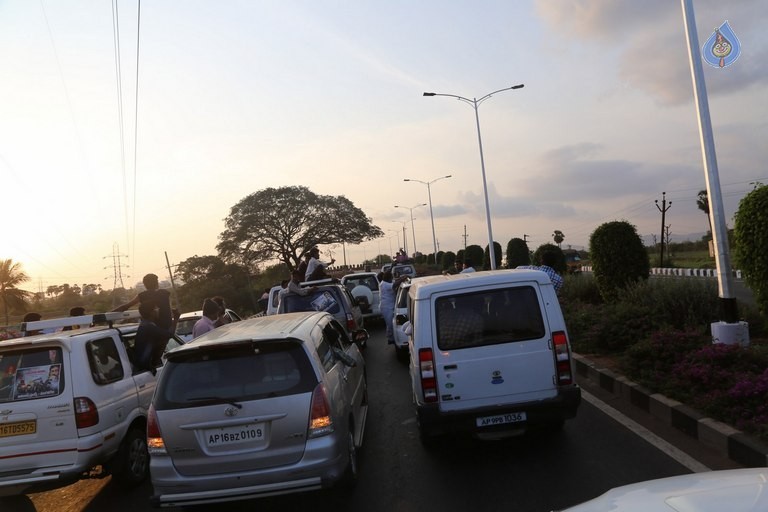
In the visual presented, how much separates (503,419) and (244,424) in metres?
2.44

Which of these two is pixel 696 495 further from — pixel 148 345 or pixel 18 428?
pixel 148 345

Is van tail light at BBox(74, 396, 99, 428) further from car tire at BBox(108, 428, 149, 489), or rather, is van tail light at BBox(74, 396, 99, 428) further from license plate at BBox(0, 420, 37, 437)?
car tire at BBox(108, 428, 149, 489)

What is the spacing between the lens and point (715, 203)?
8.77 metres

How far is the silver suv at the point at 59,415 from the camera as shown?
5211 mm

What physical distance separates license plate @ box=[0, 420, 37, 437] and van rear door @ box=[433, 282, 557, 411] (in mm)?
3705

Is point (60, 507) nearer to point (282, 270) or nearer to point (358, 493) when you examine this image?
point (358, 493)

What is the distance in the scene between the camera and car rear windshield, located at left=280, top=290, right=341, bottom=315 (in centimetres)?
1148

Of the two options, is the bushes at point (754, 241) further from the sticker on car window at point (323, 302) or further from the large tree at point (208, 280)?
the large tree at point (208, 280)

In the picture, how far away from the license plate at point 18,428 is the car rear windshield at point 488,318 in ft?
12.4

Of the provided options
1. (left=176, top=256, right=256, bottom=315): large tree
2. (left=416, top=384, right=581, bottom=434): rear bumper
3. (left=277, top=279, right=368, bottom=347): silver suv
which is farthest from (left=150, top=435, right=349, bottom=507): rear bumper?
(left=176, top=256, right=256, bottom=315): large tree

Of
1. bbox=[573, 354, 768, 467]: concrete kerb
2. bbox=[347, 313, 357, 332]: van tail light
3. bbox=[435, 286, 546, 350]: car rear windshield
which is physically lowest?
bbox=[573, 354, 768, 467]: concrete kerb

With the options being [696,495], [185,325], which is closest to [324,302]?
[185,325]

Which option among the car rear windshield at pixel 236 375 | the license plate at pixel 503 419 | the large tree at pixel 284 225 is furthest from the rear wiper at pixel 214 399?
the large tree at pixel 284 225

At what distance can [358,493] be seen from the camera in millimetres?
5152
